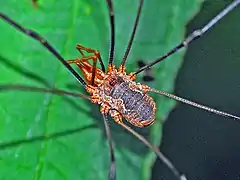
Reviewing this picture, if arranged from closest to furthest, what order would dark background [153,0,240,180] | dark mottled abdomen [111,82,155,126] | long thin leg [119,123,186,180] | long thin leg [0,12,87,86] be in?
long thin leg [0,12,87,86], long thin leg [119,123,186,180], dark mottled abdomen [111,82,155,126], dark background [153,0,240,180]

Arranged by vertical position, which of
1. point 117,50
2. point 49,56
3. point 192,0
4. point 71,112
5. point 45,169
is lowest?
point 45,169

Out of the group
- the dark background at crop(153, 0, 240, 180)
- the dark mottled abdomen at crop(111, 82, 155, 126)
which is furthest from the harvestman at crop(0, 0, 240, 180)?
the dark background at crop(153, 0, 240, 180)

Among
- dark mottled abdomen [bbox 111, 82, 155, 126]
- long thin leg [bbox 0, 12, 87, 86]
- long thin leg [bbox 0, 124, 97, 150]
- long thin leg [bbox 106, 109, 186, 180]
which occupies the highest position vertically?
long thin leg [bbox 0, 12, 87, 86]

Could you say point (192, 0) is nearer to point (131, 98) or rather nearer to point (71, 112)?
point (131, 98)

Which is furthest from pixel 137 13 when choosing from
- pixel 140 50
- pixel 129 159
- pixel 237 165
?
Answer: pixel 237 165

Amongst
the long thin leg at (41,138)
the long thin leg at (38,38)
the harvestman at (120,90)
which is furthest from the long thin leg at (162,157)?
the long thin leg at (38,38)

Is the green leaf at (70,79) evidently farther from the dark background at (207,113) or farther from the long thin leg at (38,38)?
the dark background at (207,113)

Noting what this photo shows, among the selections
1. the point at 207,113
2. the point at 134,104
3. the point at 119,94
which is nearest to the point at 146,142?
the point at 134,104

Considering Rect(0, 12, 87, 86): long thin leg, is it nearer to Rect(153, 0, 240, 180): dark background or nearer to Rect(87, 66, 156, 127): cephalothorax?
Rect(87, 66, 156, 127): cephalothorax
